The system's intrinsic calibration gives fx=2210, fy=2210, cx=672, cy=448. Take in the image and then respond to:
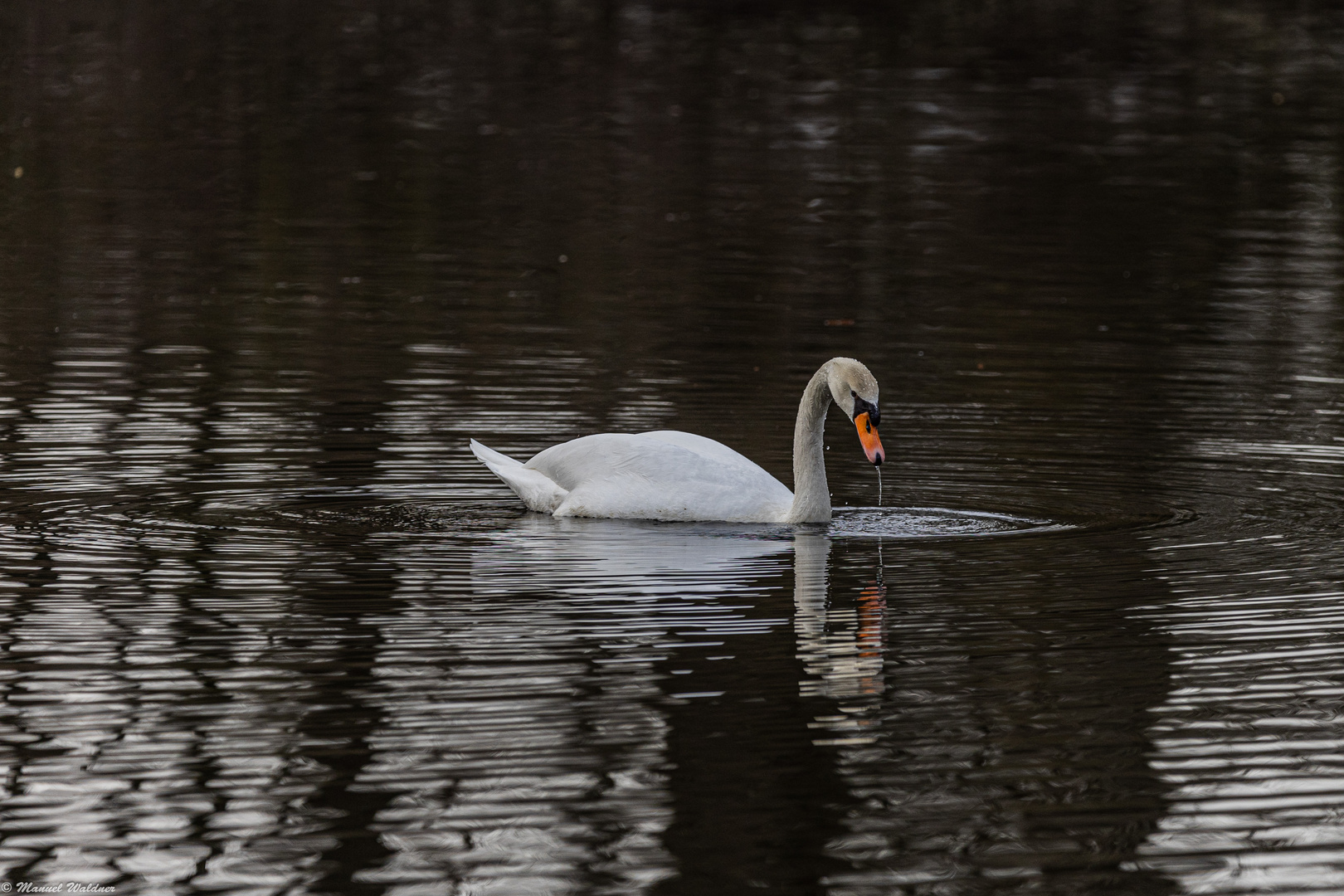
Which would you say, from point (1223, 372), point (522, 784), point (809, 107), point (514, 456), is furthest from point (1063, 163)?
point (522, 784)

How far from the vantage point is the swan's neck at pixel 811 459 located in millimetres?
12312

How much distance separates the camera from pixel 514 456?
14266 millimetres

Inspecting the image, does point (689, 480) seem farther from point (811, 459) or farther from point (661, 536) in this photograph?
point (811, 459)

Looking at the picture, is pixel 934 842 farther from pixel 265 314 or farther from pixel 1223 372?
pixel 265 314

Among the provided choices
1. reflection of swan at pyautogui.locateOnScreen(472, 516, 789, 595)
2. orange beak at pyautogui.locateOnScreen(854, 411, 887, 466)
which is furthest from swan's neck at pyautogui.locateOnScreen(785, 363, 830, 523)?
orange beak at pyautogui.locateOnScreen(854, 411, 887, 466)

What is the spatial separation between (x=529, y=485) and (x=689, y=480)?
38.1 inches

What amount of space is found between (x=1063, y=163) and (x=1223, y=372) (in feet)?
56.7

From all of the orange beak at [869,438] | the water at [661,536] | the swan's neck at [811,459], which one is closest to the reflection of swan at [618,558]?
the water at [661,536]

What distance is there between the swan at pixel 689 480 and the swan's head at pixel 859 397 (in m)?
0.01

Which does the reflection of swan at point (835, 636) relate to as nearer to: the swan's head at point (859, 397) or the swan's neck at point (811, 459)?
the swan's head at point (859, 397)

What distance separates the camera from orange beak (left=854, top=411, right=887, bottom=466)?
11.5 meters

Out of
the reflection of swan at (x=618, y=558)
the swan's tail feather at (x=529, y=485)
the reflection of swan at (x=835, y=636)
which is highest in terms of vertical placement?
the swan's tail feather at (x=529, y=485)

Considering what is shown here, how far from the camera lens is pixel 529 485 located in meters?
12.7

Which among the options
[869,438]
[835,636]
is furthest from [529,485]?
[835,636]
